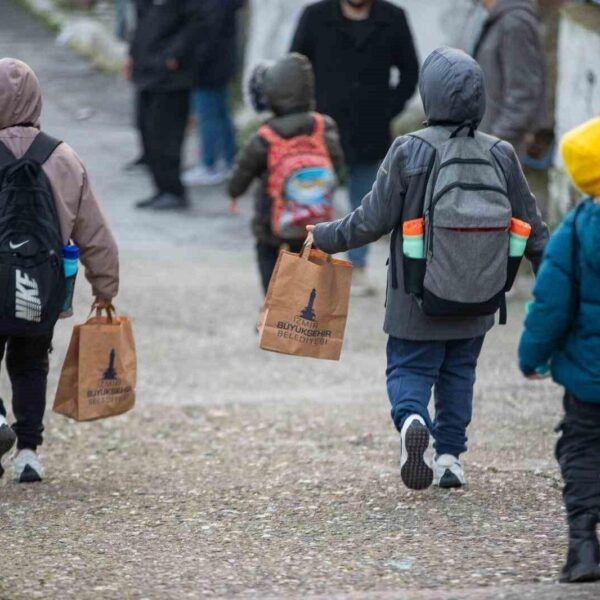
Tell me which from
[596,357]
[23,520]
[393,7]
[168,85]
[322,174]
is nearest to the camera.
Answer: [596,357]

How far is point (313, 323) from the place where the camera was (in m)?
5.59

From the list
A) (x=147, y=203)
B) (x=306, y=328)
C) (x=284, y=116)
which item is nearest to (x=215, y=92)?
(x=147, y=203)

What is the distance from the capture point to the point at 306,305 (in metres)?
5.56

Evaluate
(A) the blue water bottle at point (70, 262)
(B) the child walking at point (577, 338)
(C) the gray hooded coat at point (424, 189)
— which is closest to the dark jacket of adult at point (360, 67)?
(A) the blue water bottle at point (70, 262)

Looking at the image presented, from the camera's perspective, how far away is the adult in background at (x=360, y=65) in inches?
356

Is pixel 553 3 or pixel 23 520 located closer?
pixel 23 520

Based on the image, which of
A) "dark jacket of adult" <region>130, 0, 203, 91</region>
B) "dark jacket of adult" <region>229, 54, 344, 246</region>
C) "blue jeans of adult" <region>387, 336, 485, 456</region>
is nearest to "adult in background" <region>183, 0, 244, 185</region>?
"dark jacket of adult" <region>130, 0, 203, 91</region>

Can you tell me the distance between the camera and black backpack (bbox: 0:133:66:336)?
5.32 meters

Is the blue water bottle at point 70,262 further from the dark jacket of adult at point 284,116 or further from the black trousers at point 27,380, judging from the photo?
the dark jacket of adult at point 284,116

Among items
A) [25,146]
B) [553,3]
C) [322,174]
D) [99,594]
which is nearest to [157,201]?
[553,3]

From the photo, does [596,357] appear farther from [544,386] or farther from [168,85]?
[168,85]

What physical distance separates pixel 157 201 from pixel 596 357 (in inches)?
338

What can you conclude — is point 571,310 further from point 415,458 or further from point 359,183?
point 359,183

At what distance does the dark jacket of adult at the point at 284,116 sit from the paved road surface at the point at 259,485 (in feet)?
3.76
